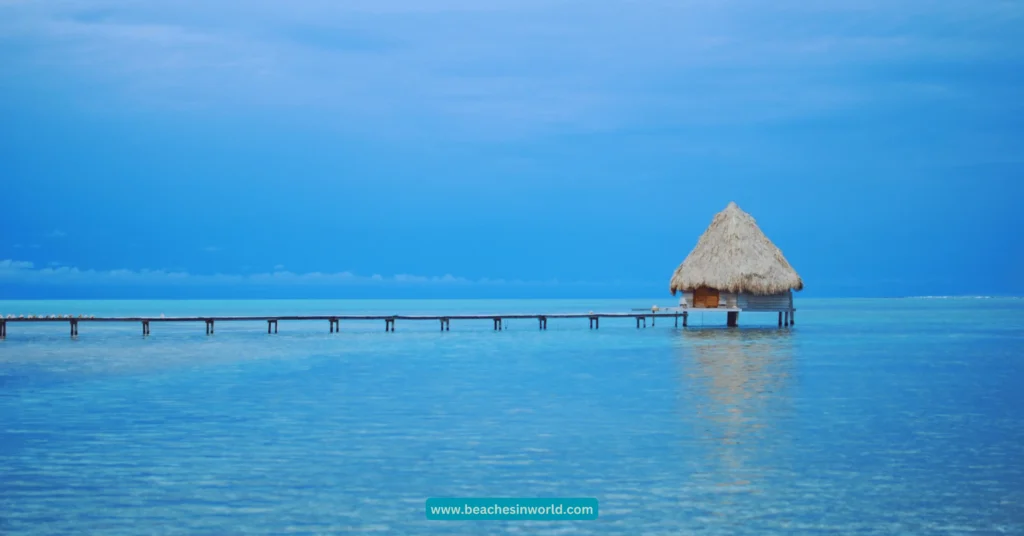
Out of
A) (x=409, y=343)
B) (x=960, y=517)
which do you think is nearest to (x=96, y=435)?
(x=960, y=517)

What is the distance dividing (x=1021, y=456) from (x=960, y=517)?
4055mm

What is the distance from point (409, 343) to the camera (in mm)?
43781

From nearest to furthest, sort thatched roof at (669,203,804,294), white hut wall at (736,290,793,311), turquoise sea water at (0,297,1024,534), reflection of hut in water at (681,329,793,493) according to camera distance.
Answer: turquoise sea water at (0,297,1024,534) < reflection of hut in water at (681,329,793,493) < thatched roof at (669,203,804,294) < white hut wall at (736,290,793,311)

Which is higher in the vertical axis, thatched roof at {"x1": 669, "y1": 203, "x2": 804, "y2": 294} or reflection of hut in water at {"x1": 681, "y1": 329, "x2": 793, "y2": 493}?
thatched roof at {"x1": 669, "y1": 203, "x2": 804, "y2": 294}

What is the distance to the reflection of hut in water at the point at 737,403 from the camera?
13.2 m

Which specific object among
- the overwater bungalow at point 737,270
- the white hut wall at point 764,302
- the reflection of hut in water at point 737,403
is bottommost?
the reflection of hut in water at point 737,403

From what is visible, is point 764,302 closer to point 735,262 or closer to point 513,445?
point 735,262

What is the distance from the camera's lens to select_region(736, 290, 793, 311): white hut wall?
1822 inches

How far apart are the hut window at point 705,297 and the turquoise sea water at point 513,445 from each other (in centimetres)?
1809

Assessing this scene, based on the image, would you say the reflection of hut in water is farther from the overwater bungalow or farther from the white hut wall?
the white hut wall

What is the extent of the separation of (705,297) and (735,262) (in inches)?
145

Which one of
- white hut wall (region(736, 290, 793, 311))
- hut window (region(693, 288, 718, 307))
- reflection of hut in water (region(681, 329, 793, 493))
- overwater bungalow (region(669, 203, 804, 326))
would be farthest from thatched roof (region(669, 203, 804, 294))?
reflection of hut in water (region(681, 329, 793, 493))

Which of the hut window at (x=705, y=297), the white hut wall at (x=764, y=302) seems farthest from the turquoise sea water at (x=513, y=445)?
the hut window at (x=705, y=297)

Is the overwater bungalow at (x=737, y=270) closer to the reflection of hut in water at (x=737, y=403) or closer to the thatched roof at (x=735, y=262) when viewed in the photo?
the thatched roof at (x=735, y=262)
